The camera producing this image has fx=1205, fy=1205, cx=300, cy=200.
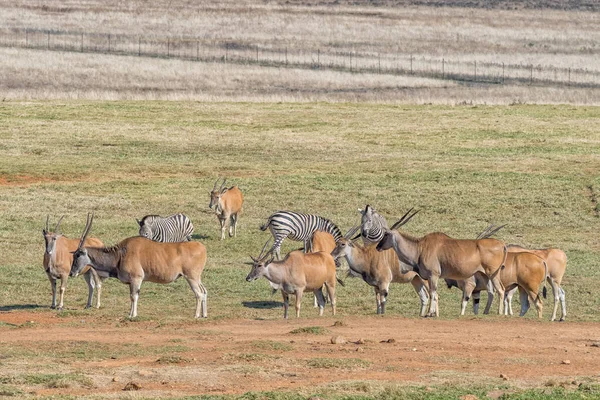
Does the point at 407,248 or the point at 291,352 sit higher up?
the point at 407,248

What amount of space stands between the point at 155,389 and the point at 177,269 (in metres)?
6.72

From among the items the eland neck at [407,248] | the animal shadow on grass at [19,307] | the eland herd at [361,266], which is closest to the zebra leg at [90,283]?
the eland herd at [361,266]

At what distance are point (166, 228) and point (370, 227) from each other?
16.1ft

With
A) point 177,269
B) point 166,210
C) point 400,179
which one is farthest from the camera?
point 400,179

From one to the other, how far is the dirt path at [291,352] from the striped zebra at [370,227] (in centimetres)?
608

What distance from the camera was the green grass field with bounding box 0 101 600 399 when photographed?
23.2m

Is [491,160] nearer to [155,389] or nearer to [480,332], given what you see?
[480,332]

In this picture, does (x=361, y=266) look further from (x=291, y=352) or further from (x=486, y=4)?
(x=486, y=4)

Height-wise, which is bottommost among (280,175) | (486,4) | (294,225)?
(294,225)

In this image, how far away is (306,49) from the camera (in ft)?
284

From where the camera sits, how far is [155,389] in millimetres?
14562

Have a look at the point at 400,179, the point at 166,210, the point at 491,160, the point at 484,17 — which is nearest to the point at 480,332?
the point at 166,210

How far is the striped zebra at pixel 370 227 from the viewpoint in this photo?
26.3 metres

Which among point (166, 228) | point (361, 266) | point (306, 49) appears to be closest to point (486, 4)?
point (306, 49)
